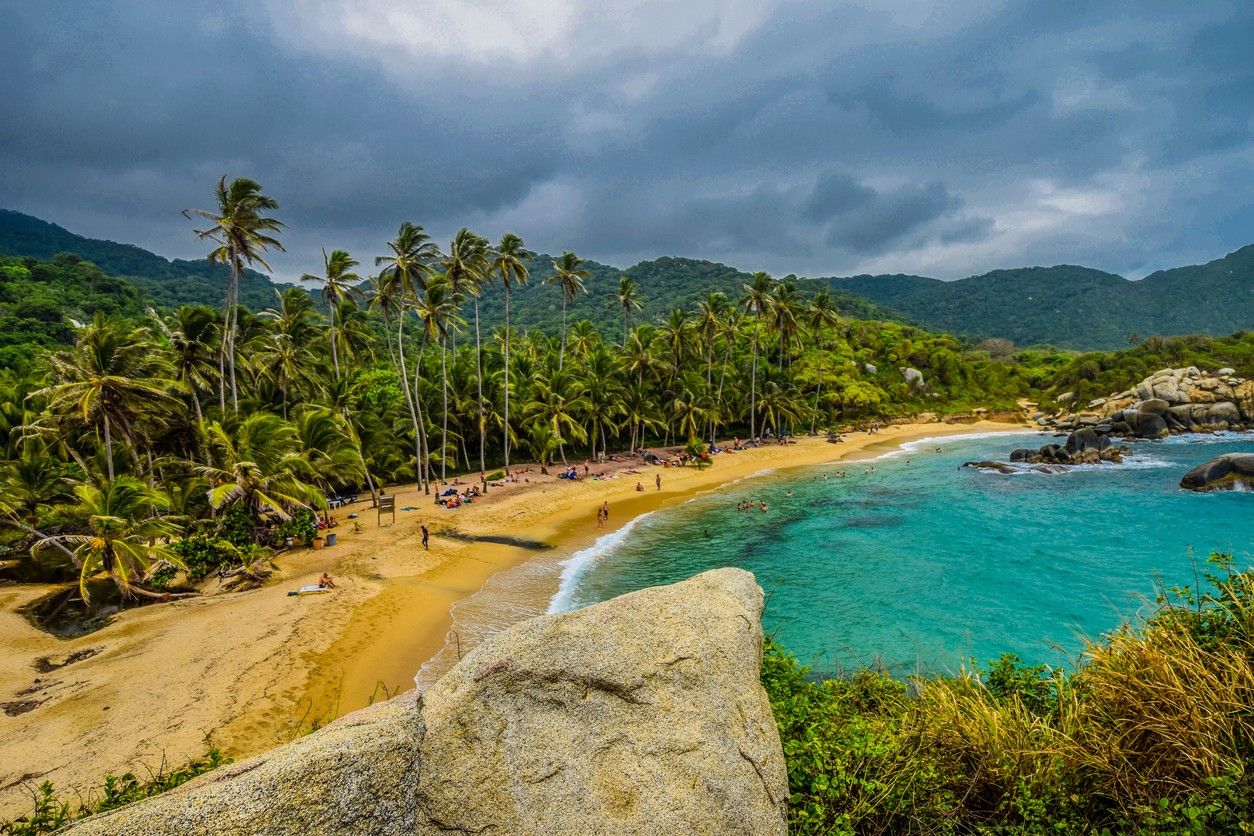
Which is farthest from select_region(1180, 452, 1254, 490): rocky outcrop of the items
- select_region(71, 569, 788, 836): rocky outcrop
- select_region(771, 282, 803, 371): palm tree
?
select_region(71, 569, 788, 836): rocky outcrop

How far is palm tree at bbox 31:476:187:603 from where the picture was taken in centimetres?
1720

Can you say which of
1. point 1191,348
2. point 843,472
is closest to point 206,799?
point 843,472

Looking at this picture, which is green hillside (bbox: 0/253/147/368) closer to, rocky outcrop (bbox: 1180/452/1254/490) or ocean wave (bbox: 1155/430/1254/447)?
rocky outcrop (bbox: 1180/452/1254/490)

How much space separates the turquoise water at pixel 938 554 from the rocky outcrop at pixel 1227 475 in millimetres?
1723

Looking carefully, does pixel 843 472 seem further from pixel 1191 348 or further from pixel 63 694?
pixel 1191 348

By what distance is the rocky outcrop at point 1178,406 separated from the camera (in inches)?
2411

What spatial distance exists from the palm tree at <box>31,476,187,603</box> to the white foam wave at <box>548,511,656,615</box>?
1378 centimetres

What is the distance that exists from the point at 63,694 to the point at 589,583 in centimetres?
1545

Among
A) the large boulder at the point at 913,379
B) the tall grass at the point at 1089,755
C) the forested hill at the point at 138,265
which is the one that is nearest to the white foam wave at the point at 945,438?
the large boulder at the point at 913,379

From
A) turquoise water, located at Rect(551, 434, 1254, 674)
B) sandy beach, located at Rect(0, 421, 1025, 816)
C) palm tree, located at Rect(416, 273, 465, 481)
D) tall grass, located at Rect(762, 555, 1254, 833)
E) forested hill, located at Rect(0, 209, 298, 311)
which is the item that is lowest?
turquoise water, located at Rect(551, 434, 1254, 674)

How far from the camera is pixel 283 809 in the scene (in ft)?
10.1

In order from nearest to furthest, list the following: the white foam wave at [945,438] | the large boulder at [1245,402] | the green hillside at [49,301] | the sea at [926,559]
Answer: the sea at [926,559] < the green hillside at [49,301] < the white foam wave at [945,438] < the large boulder at [1245,402]

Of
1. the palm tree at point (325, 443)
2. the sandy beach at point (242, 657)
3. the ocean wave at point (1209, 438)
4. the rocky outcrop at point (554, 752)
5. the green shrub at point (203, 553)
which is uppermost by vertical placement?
Answer: the palm tree at point (325, 443)

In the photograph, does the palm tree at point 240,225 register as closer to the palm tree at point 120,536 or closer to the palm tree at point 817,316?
the palm tree at point 120,536
